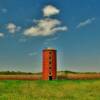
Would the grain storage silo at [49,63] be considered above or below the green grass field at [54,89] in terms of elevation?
above

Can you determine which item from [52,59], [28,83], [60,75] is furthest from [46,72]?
[28,83]

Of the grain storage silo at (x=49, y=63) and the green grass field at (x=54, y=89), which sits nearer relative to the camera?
the green grass field at (x=54, y=89)

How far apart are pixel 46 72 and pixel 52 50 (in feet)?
18.1

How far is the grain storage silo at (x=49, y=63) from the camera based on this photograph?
250 feet

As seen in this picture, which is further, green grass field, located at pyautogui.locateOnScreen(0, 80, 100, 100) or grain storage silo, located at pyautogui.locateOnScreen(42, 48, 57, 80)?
grain storage silo, located at pyautogui.locateOnScreen(42, 48, 57, 80)

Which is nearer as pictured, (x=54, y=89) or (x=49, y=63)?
(x=54, y=89)

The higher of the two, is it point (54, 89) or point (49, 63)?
point (49, 63)

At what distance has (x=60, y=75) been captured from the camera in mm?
89062

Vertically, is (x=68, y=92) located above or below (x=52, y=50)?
below

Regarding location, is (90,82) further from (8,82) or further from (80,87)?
(8,82)

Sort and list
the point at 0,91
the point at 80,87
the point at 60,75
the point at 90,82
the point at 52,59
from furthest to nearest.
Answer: the point at 60,75 < the point at 52,59 < the point at 90,82 < the point at 80,87 < the point at 0,91

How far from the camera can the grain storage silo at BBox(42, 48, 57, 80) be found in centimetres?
7619

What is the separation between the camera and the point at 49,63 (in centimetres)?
7644

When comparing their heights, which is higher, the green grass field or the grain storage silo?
the grain storage silo
